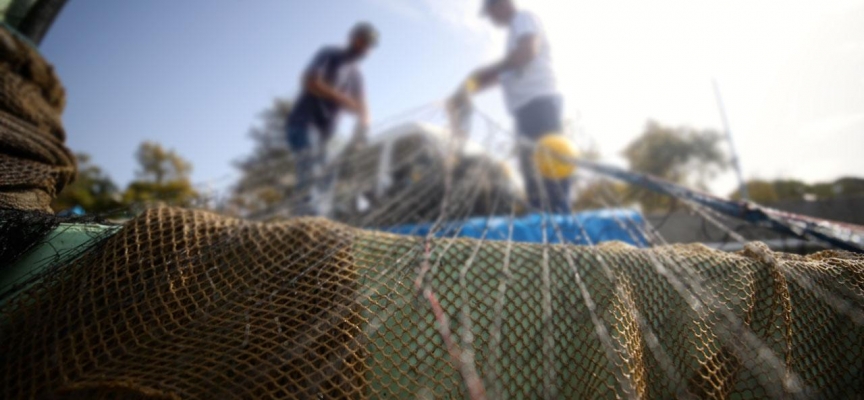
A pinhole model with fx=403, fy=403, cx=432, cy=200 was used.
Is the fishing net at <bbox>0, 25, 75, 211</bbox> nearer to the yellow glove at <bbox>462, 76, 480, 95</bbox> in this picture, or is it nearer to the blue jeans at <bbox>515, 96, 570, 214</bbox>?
the blue jeans at <bbox>515, 96, 570, 214</bbox>

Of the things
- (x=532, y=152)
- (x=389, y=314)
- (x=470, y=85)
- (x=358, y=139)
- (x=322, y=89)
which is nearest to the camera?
(x=389, y=314)

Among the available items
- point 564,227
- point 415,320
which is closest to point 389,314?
point 415,320

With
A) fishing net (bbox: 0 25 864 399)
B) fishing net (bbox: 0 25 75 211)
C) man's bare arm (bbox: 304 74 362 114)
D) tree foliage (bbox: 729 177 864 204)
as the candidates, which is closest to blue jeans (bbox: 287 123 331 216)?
man's bare arm (bbox: 304 74 362 114)

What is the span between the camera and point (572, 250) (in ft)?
3.22

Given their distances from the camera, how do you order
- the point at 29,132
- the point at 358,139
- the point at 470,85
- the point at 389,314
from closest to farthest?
1. the point at 389,314
2. the point at 29,132
3. the point at 470,85
4. the point at 358,139

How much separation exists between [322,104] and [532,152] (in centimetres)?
203

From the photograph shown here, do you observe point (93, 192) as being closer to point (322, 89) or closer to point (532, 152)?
point (322, 89)

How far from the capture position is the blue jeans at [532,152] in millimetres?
2664

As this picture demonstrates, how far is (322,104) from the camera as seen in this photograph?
3.69m

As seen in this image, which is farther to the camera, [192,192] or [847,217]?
[847,217]

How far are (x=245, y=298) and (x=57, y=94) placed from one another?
1262 millimetres

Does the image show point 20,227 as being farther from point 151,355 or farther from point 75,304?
point 151,355

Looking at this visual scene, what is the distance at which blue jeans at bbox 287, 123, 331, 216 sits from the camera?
130 inches

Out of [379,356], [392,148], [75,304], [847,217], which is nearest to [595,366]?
[379,356]
